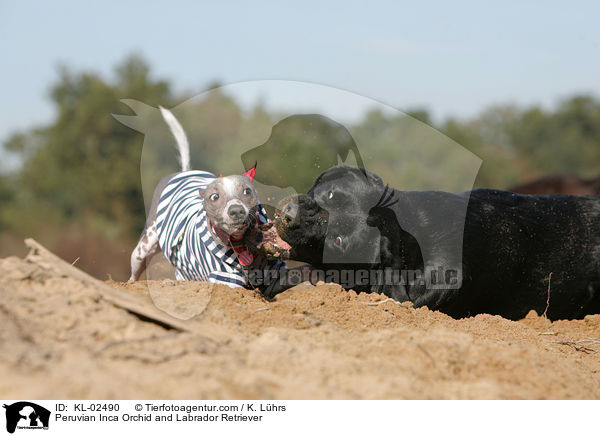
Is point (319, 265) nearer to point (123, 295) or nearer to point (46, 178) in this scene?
point (123, 295)

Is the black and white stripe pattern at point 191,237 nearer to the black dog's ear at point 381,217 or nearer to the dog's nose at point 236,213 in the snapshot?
the dog's nose at point 236,213

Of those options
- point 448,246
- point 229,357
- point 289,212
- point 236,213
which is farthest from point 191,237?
point 229,357

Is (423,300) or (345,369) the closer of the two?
(345,369)

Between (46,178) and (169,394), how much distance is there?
3450 centimetres

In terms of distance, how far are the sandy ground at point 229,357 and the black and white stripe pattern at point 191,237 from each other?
1.27 meters

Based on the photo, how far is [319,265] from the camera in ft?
17.9

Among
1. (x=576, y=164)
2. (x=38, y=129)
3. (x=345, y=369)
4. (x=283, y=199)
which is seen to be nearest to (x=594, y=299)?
(x=283, y=199)
